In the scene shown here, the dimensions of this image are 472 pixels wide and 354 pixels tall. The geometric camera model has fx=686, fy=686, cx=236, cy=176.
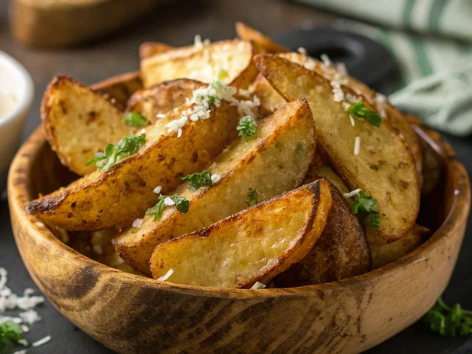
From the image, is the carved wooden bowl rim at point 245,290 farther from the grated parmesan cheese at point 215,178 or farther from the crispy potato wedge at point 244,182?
the grated parmesan cheese at point 215,178

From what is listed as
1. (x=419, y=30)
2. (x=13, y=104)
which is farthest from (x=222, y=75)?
(x=419, y=30)

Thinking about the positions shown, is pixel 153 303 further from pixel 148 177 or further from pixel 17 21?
pixel 17 21

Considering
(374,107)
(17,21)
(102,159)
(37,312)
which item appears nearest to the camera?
(102,159)

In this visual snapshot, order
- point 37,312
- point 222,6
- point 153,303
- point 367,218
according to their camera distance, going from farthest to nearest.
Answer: point 222,6 < point 37,312 < point 367,218 < point 153,303

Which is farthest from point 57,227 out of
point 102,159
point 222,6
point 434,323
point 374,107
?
point 222,6

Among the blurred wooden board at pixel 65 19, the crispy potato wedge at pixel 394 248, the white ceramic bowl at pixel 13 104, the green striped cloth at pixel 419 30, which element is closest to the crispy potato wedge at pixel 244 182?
the crispy potato wedge at pixel 394 248

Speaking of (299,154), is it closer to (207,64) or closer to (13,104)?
(207,64)

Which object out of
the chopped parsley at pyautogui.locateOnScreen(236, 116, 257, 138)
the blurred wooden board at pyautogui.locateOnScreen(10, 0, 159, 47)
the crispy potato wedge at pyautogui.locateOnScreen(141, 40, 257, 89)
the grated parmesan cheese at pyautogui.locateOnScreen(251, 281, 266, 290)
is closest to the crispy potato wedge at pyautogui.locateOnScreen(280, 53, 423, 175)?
the crispy potato wedge at pyautogui.locateOnScreen(141, 40, 257, 89)
